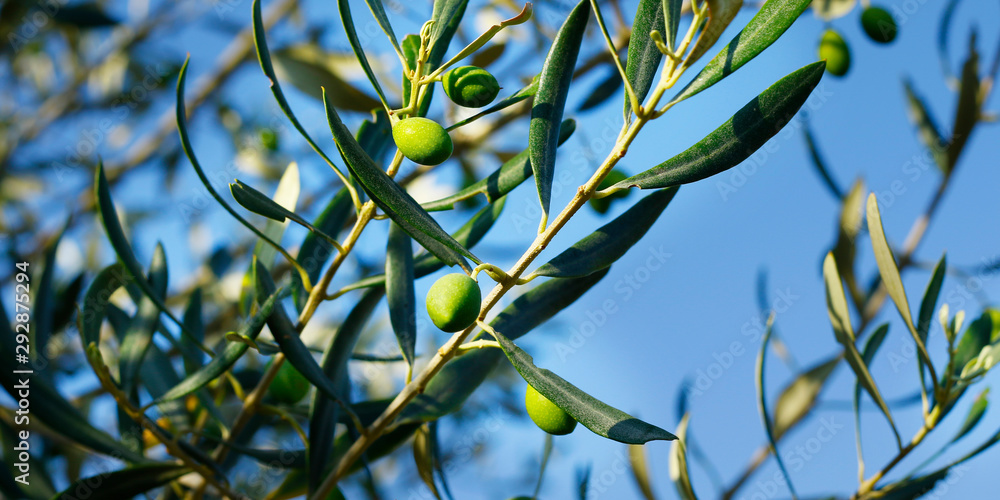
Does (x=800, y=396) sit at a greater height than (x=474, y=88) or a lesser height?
lesser

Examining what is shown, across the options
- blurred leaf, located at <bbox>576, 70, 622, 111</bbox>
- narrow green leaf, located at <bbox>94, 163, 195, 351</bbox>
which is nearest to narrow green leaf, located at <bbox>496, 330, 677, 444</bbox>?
narrow green leaf, located at <bbox>94, 163, 195, 351</bbox>

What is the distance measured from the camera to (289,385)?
1.44 m

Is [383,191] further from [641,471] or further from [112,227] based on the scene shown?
[641,471]

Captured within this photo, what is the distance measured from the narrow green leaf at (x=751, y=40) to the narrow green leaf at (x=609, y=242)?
18 centimetres

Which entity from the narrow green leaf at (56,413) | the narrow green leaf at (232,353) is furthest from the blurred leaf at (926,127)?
the narrow green leaf at (56,413)

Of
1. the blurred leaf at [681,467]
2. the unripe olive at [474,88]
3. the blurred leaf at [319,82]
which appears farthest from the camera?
the blurred leaf at [319,82]

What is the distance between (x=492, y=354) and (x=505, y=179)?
36 cm

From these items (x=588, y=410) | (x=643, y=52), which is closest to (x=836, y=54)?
(x=643, y=52)

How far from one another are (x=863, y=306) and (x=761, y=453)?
24.3 inches

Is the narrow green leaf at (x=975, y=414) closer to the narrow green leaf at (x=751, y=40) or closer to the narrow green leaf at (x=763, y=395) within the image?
the narrow green leaf at (x=763, y=395)

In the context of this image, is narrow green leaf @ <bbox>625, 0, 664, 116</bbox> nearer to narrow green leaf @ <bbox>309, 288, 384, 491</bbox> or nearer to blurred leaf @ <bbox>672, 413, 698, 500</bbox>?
narrow green leaf @ <bbox>309, 288, 384, 491</bbox>

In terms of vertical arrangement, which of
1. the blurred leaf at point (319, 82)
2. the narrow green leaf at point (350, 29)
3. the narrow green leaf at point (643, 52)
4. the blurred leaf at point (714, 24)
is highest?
the blurred leaf at point (319, 82)

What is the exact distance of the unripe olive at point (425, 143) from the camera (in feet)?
2.84

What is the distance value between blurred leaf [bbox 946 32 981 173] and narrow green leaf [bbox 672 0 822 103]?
1.70 m
